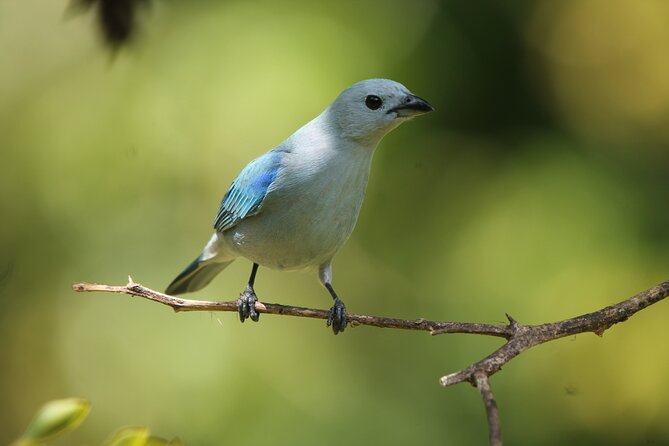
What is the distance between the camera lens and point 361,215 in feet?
16.5

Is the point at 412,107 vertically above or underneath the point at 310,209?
above

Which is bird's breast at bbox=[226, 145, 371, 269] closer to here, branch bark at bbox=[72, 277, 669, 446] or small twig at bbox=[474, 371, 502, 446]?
branch bark at bbox=[72, 277, 669, 446]

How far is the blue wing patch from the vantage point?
132 inches

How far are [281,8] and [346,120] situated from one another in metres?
2.17

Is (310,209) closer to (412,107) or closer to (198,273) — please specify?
(412,107)

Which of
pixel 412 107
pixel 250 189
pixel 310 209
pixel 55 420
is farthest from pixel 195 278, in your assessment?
pixel 55 420

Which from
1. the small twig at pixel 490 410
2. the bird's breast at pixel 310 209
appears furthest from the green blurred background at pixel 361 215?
the small twig at pixel 490 410

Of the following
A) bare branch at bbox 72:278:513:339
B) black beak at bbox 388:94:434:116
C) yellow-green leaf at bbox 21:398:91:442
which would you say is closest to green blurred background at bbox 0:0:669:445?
black beak at bbox 388:94:434:116

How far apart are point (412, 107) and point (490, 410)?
61.4 inches

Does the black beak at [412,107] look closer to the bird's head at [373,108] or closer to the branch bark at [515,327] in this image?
the bird's head at [373,108]

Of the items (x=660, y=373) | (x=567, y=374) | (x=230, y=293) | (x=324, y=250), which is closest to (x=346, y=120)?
(x=324, y=250)

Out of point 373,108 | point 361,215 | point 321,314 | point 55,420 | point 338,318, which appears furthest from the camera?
point 361,215

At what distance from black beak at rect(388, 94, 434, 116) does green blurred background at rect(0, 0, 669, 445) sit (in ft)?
5.94

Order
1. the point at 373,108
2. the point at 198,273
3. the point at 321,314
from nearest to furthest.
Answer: the point at 321,314, the point at 373,108, the point at 198,273
